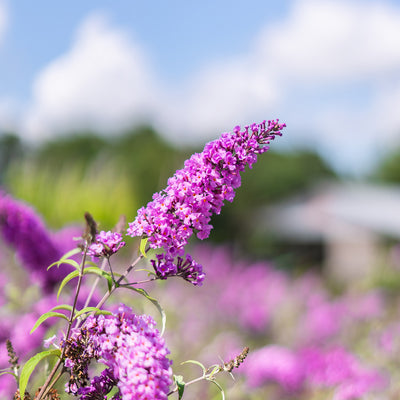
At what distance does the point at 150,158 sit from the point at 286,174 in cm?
1957

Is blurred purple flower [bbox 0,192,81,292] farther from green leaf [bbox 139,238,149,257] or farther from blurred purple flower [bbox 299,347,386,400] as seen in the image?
blurred purple flower [bbox 299,347,386,400]

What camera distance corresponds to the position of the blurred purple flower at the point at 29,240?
2.75 m

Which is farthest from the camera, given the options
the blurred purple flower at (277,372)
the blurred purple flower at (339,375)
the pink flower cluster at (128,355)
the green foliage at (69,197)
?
the green foliage at (69,197)

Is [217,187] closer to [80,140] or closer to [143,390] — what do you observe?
[143,390]

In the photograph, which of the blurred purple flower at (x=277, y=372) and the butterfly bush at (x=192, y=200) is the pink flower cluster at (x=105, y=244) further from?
the blurred purple flower at (x=277, y=372)

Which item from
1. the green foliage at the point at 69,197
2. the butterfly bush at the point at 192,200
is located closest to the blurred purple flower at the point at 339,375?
the butterfly bush at the point at 192,200

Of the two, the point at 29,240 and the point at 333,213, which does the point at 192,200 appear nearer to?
the point at 29,240

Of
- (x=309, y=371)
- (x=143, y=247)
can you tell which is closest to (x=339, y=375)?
(x=309, y=371)

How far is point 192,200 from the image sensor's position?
1.68 m

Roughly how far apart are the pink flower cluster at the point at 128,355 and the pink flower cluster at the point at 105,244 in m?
0.19

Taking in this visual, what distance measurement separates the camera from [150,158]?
36781 millimetres

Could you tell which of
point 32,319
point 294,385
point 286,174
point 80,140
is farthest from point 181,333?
point 80,140

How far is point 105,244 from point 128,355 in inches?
14.0

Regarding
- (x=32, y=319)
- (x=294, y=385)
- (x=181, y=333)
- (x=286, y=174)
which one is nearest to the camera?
(x=32, y=319)
